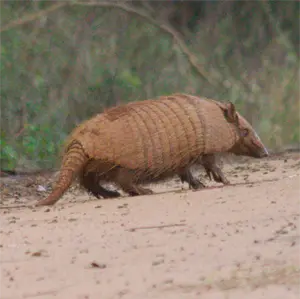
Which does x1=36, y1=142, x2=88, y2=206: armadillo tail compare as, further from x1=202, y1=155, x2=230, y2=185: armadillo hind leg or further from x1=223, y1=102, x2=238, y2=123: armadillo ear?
x1=223, y1=102, x2=238, y2=123: armadillo ear

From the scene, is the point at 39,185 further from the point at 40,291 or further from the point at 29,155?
the point at 40,291

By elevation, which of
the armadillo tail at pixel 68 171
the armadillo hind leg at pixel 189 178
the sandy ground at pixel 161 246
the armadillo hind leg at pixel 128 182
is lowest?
the armadillo hind leg at pixel 189 178

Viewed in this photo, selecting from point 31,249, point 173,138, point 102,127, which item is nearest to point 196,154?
point 173,138

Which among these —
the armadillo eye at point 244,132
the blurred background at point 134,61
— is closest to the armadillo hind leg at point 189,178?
the armadillo eye at point 244,132

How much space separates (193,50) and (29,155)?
2.59 m

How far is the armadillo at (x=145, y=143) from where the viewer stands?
7414mm

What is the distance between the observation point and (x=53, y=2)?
11.4 m

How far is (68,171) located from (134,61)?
4.48 metres

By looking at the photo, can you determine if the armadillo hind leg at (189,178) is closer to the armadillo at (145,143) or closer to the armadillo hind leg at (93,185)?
the armadillo at (145,143)

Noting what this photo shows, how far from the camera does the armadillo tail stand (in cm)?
732

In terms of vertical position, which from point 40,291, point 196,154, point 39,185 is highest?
point 40,291

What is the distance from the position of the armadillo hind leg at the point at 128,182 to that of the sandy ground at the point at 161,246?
37 centimetres

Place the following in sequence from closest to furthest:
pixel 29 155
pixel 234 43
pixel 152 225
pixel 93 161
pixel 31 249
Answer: pixel 31 249, pixel 152 225, pixel 93 161, pixel 29 155, pixel 234 43

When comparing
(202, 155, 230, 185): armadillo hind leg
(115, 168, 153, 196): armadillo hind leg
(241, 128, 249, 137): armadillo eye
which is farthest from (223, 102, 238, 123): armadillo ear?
(115, 168, 153, 196): armadillo hind leg
